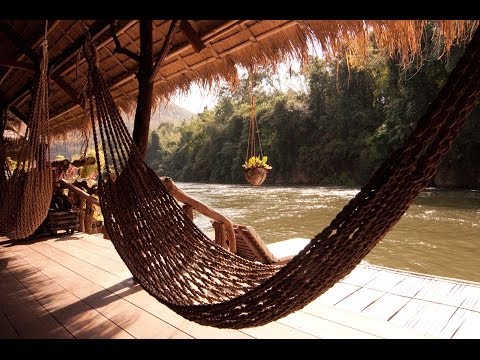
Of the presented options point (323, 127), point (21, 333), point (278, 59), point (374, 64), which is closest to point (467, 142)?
point (374, 64)

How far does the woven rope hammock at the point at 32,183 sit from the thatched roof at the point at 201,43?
0.80 ft

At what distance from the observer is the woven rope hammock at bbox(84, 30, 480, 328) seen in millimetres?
495

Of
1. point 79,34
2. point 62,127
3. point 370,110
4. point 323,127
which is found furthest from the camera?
point 323,127

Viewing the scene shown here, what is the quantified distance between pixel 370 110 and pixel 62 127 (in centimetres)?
1508

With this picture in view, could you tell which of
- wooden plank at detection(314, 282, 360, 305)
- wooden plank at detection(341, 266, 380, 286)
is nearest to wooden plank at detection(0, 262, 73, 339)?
wooden plank at detection(314, 282, 360, 305)

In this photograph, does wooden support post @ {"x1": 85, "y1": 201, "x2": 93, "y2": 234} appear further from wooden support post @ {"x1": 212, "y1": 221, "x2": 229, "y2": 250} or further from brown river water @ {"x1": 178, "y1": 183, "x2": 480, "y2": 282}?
brown river water @ {"x1": 178, "y1": 183, "x2": 480, "y2": 282}

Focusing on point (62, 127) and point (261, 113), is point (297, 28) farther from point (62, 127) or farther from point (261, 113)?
point (261, 113)

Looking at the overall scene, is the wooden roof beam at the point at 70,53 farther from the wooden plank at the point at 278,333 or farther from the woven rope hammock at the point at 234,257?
the wooden plank at the point at 278,333

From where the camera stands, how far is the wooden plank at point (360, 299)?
1.73m

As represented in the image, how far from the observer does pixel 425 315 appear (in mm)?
1635

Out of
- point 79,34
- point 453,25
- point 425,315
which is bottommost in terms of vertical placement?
point 425,315

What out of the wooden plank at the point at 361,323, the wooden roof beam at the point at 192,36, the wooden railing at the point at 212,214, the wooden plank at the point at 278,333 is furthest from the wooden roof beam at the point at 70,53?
the wooden plank at the point at 361,323

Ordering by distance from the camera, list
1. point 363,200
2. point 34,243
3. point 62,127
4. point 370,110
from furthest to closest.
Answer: point 370,110 → point 62,127 → point 34,243 → point 363,200

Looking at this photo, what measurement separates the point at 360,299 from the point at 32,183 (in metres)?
1.91
